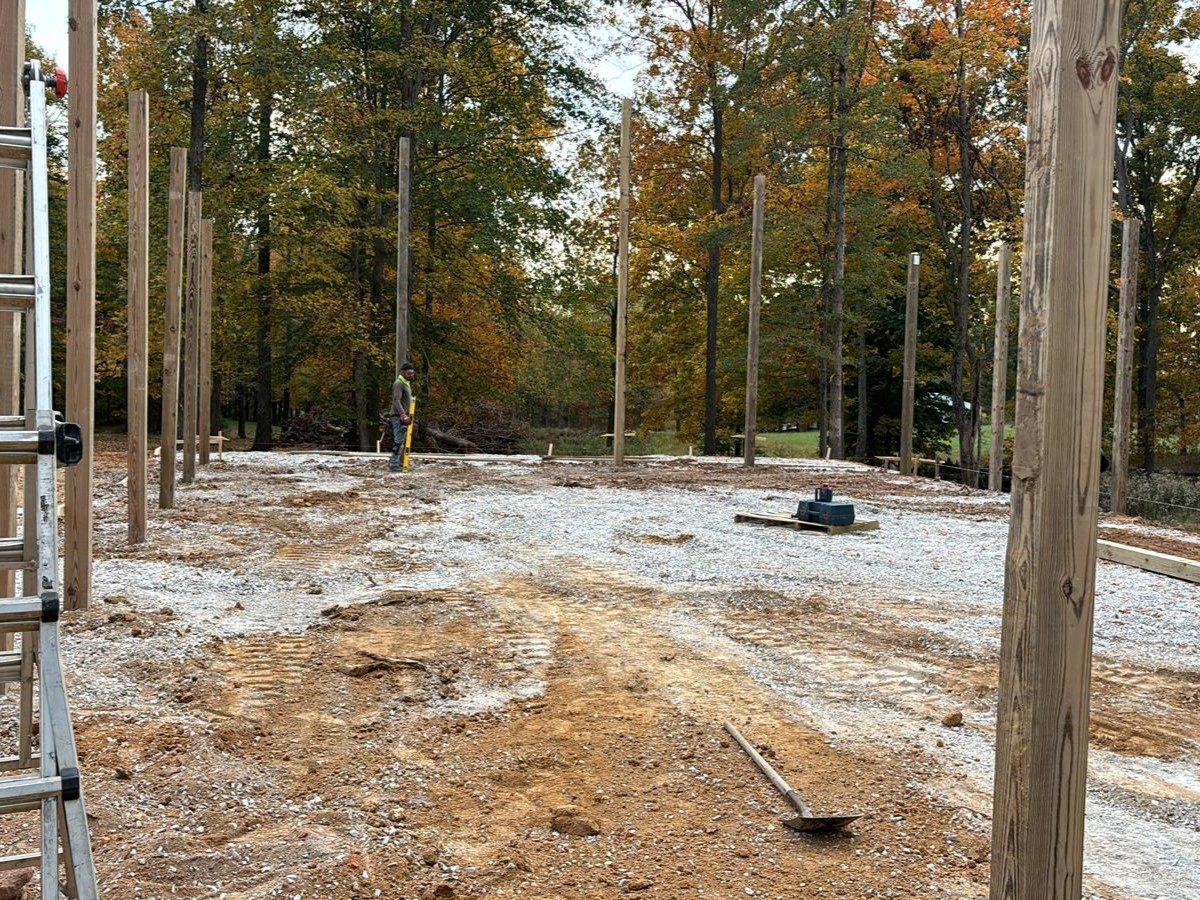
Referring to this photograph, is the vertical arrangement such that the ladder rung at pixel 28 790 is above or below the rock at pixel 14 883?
above

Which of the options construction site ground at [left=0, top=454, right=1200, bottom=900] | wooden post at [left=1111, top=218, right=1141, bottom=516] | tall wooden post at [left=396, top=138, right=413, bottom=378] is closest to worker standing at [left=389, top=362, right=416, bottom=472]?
tall wooden post at [left=396, top=138, right=413, bottom=378]

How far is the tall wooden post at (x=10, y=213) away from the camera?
14.5 ft

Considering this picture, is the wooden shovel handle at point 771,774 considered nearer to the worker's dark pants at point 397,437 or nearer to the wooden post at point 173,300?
the wooden post at point 173,300

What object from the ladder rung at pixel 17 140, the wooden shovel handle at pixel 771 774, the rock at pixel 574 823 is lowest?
the rock at pixel 574 823

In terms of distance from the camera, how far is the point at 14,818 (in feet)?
10.8

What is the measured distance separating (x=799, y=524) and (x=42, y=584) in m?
9.58

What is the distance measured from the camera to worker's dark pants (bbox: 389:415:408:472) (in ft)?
49.7

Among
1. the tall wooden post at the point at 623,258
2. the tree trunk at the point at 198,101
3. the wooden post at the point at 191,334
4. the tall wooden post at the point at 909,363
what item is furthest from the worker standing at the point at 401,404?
the tall wooden post at the point at 909,363

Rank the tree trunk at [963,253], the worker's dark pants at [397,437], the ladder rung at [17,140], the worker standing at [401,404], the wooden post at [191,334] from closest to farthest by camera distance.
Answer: the ladder rung at [17,140]
the wooden post at [191,334]
the worker standing at [401,404]
the worker's dark pants at [397,437]
the tree trunk at [963,253]

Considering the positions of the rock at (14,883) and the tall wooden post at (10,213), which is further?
the tall wooden post at (10,213)

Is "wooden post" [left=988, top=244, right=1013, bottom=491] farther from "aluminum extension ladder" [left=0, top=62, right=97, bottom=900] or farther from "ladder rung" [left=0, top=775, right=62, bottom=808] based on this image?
"ladder rung" [left=0, top=775, right=62, bottom=808]

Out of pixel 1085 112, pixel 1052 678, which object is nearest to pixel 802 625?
pixel 1052 678

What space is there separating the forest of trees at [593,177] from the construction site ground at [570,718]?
14854 millimetres

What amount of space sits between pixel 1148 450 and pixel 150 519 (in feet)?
87.0
